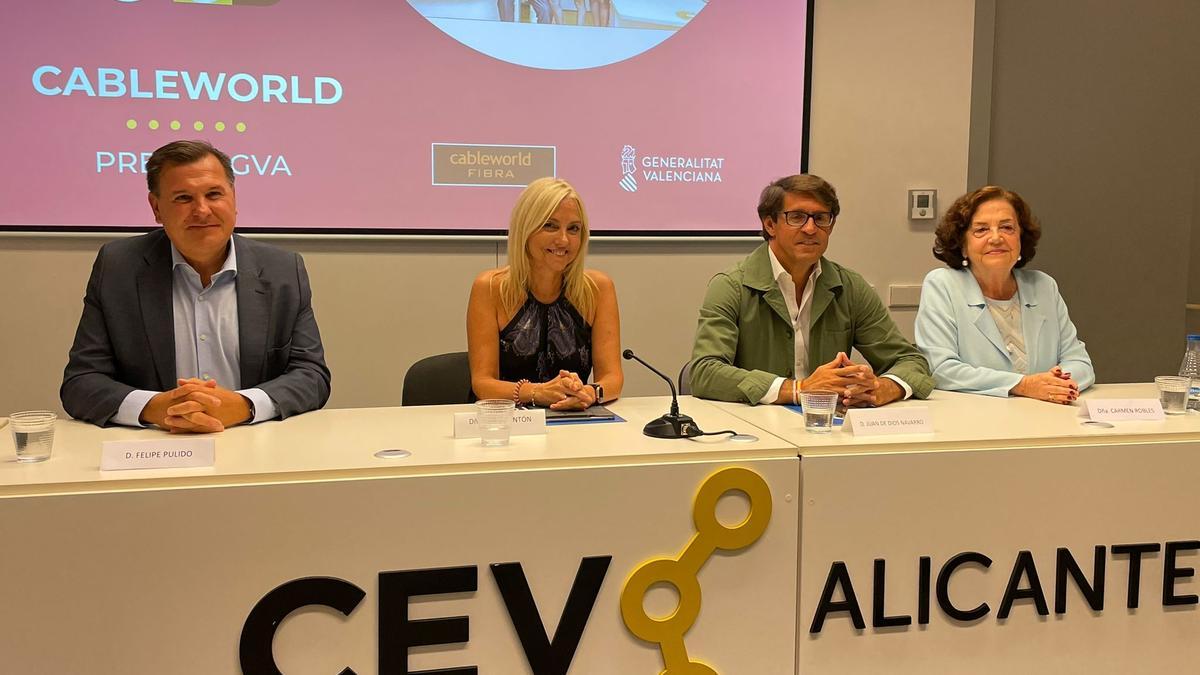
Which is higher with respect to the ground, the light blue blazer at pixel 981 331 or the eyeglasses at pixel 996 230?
the eyeglasses at pixel 996 230

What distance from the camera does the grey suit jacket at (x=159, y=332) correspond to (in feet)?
6.59

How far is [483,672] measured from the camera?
1.63m

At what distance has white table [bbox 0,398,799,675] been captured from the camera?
1479 mm

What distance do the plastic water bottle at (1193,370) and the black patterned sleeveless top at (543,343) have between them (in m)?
1.47

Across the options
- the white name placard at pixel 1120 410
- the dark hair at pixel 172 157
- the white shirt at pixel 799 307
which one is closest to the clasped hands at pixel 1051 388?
the white name placard at pixel 1120 410

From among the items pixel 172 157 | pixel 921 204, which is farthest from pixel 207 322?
pixel 921 204

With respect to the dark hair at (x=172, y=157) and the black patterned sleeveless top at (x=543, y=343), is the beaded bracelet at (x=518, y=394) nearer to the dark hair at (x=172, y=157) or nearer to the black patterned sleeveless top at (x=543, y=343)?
the black patterned sleeveless top at (x=543, y=343)

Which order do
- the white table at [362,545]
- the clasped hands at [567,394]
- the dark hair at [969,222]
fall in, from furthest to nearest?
the dark hair at [969,222], the clasped hands at [567,394], the white table at [362,545]

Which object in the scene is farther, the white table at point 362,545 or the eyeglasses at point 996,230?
the eyeglasses at point 996,230

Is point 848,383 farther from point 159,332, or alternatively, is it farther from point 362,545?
point 159,332

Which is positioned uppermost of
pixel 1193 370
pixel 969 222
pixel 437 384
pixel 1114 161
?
pixel 1114 161

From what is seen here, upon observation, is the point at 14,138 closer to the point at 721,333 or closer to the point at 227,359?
the point at 227,359

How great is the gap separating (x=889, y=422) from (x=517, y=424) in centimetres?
75

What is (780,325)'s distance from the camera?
2615 mm
